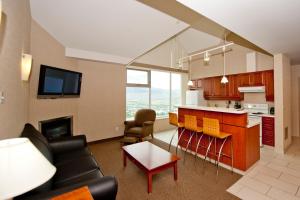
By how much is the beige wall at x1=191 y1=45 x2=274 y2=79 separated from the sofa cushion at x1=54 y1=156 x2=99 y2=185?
536 centimetres

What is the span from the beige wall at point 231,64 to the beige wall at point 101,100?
3530mm

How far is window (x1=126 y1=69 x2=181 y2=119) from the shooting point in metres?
5.24

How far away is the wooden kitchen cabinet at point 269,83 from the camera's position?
4078 millimetres

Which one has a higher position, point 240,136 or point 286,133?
point 240,136

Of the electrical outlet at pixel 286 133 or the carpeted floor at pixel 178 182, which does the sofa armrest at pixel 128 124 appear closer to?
the carpeted floor at pixel 178 182

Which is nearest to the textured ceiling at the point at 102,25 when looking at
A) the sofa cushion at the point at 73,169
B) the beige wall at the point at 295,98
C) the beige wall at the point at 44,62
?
the beige wall at the point at 44,62

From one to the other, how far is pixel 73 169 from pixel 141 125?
274 cm

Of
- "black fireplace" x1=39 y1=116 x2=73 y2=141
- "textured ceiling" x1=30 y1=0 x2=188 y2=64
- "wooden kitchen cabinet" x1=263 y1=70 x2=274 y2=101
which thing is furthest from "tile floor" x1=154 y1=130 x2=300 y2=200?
"black fireplace" x1=39 y1=116 x2=73 y2=141

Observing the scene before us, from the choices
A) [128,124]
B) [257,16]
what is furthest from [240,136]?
[128,124]

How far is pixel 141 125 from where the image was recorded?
457 cm

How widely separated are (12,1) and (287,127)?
581cm

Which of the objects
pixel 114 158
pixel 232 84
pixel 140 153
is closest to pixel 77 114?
pixel 114 158

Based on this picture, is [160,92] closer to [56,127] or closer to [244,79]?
[244,79]

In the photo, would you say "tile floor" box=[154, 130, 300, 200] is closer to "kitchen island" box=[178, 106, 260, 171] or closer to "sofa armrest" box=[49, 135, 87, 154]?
"kitchen island" box=[178, 106, 260, 171]
